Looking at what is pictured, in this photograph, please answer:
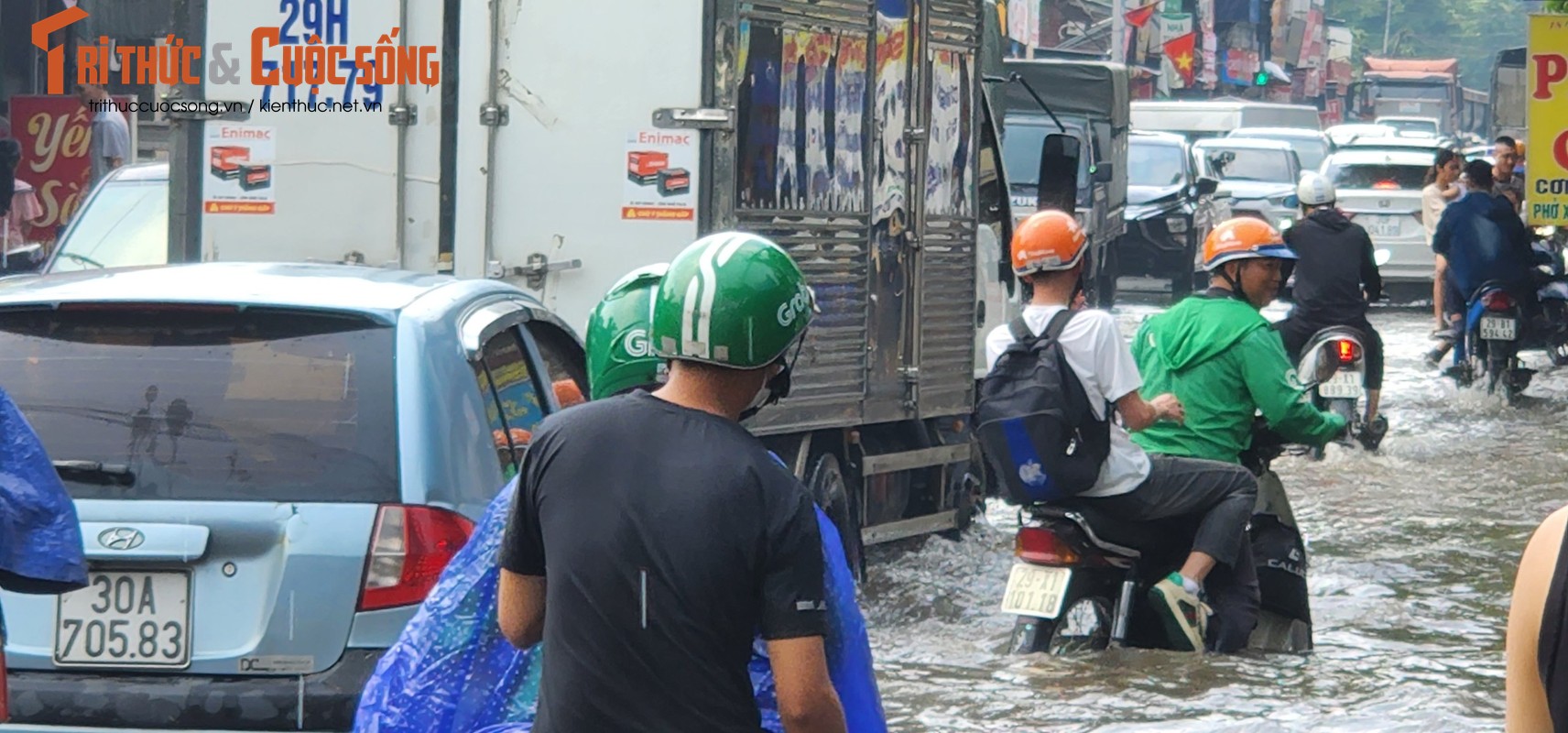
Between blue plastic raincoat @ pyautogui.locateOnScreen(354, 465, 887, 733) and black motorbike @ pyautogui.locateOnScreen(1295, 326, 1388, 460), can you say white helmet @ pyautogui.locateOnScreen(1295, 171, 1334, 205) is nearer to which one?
black motorbike @ pyautogui.locateOnScreen(1295, 326, 1388, 460)

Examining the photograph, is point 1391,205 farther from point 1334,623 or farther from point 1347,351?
point 1334,623

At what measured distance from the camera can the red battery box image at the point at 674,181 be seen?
806 cm

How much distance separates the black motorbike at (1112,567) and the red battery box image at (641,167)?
1.95 meters

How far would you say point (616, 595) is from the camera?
2.91m

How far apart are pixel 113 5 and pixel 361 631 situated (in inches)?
593

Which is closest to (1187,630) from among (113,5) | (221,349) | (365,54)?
(221,349)

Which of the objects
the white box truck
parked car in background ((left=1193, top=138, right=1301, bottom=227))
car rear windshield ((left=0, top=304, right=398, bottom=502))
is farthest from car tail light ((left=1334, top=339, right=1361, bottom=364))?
parked car in background ((left=1193, top=138, right=1301, bottom=227))

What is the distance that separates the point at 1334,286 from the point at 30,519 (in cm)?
1040

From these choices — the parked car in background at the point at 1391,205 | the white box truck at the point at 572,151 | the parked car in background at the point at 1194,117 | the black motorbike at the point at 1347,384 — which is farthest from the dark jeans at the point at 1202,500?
the parked car in background at the point at 1194,117

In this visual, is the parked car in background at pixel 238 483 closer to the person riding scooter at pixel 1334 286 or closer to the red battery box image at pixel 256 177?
the red battery box image at pixel 256 177

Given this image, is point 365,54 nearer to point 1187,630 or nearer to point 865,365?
point 865,365

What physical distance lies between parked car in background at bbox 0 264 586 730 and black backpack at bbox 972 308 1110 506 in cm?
199

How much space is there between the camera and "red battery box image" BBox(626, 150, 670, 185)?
26.6 ft

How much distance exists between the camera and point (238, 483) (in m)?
4.64
